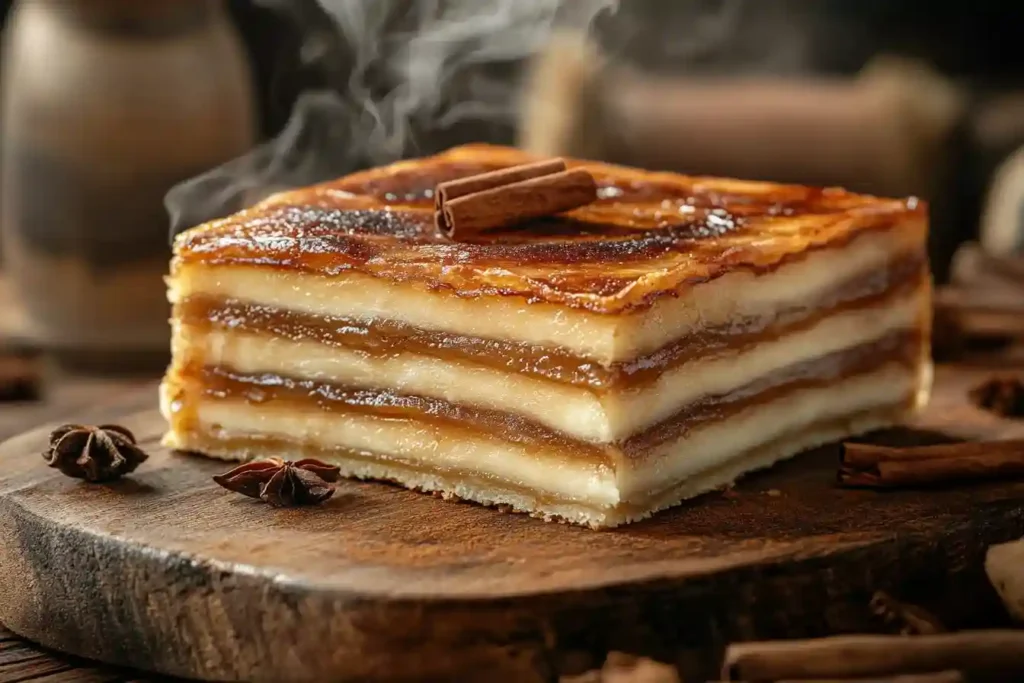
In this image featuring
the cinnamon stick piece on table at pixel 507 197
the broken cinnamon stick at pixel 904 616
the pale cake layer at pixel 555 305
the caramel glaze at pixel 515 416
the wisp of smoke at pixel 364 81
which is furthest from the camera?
the wisp of smoke at pixel 364 81

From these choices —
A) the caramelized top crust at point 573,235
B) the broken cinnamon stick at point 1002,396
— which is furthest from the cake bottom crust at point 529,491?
the caramelized top crust at point 573,235

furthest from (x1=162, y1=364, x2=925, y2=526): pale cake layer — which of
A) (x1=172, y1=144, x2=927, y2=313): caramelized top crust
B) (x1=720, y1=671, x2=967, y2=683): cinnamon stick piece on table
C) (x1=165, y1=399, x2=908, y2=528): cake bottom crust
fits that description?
(x1=720, y1=671, x2=967, y2=683): cinnamon stick piece on table

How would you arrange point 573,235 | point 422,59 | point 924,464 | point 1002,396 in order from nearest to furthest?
point 924,464
point 573,235
point 1002,396
point 422,59

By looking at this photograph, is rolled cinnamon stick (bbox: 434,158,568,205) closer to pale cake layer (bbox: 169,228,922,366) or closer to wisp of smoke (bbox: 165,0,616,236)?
pale cake layer (bbox: 169,228,922,366)

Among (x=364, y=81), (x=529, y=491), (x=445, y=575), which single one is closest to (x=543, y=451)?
(x=529, y=491)

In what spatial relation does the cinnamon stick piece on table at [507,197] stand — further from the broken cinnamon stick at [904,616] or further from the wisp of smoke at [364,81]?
the broken cinnamon stick at [904,616]

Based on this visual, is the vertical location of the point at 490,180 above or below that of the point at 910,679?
above

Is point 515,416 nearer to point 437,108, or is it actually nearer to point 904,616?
point 904,616

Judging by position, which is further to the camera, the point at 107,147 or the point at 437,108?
the point at 437,108
